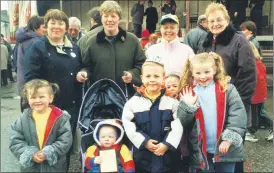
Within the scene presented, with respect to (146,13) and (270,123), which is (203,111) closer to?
(270,123)

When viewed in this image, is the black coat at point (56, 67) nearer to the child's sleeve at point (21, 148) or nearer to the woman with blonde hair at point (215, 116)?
the child's sleeve at point (21, 148)

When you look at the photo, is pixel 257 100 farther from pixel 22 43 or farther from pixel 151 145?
pixel 22 43

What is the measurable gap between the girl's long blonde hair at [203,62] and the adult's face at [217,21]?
500mm

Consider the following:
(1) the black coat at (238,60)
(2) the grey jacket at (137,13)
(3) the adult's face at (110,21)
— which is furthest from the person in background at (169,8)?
(1) the black coat at (238,60)

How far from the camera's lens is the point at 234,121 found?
335cm

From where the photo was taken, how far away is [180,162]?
138 inches

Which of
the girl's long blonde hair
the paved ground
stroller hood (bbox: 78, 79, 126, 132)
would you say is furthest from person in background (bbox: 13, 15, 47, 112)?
the girl's long blonde hair

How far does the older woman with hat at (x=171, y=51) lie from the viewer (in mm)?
4109

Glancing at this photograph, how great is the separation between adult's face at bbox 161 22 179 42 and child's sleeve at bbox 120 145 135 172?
1371 mm

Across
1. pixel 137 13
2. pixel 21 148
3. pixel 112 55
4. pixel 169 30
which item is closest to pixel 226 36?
pixel 169 30

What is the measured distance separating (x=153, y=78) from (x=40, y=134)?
1.13m

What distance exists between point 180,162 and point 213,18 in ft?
4.84

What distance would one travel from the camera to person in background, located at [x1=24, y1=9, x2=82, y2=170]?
3898mm

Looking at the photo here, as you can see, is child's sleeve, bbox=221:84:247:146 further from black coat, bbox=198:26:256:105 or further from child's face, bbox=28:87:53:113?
child's face, bbox=28:87:53:113
